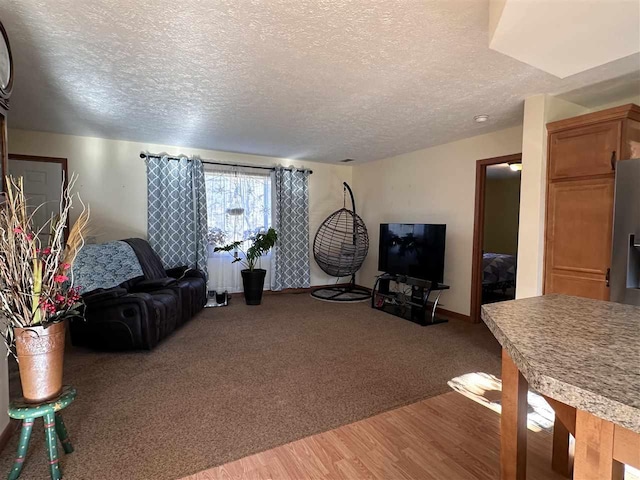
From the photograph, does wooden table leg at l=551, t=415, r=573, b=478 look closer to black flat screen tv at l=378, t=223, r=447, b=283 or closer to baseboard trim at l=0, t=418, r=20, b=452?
black flat screen tv at l=378, t=223, r=447, b=283

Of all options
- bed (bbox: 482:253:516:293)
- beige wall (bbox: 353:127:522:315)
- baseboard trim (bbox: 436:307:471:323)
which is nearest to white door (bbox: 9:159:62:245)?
beige wall (bbox: 353:127:522:315)

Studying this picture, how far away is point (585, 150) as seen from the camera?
2.51 meters

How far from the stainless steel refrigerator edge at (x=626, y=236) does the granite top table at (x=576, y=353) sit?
4.00ft

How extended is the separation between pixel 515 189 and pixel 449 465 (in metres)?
7.41

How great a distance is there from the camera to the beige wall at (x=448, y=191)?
414 cm

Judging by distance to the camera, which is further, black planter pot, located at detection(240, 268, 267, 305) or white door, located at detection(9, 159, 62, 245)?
black planter pot, located at detection(240, 268, 267, 305)

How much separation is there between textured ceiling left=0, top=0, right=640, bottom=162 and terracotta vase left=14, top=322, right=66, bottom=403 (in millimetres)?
1678

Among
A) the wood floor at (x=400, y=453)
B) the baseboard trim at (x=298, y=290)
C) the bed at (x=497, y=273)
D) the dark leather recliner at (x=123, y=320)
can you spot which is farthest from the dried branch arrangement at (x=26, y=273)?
the bed at (x=497, y=273)

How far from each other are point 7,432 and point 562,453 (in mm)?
3015

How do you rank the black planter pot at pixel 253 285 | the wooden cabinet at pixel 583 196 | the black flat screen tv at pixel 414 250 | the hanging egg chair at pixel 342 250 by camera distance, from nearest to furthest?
1. the wooden cabinet at pixel 583 196
2. the black flat screen tv at pixel 414 250
3. the black planter pot at pixel 253 285
4. the hanging egg chair at pixel 342 250

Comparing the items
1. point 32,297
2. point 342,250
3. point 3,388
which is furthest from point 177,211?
point 32,297

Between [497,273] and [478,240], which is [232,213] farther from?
[497,273]

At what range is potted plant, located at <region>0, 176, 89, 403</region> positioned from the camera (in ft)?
4.74

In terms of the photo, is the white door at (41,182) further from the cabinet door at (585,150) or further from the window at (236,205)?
the cabinet door at (585,150)
